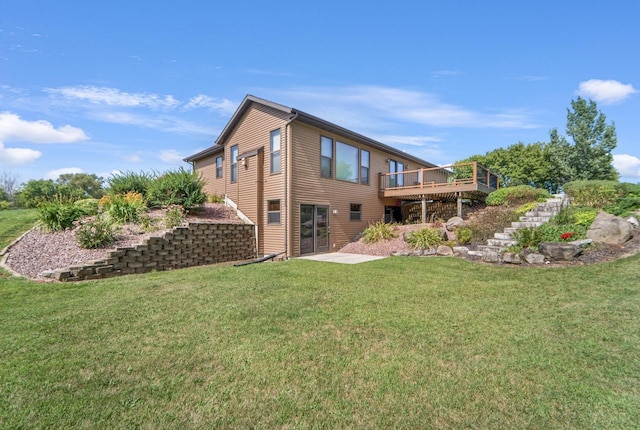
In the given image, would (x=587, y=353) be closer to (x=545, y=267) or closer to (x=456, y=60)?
(x=545, y=267)

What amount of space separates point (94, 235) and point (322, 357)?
7901mm

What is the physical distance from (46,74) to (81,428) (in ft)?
38.1

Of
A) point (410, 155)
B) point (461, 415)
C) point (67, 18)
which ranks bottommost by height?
point (461, 415)

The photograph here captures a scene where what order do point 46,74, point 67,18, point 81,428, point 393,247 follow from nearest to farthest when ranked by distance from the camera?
point 81,428
point 67,18
point 46,74
point 393,247

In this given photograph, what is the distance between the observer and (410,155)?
1714cm

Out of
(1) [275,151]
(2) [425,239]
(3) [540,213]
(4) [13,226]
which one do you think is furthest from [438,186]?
(4) [13,226]

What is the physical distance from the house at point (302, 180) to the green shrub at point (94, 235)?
4.94 m

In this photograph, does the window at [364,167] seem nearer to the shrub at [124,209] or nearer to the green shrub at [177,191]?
the green shrub at [177,191]

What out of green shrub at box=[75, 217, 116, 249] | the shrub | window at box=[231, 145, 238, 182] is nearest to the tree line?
window at box=[231, 145, 238, 182]

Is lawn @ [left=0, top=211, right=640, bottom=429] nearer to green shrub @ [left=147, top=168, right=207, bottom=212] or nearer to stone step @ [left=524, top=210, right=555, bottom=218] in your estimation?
green shrub @ [left=147, top=168, right=207, bottom=212]

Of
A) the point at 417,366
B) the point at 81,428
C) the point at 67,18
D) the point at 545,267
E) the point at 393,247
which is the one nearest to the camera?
the point at 81,428

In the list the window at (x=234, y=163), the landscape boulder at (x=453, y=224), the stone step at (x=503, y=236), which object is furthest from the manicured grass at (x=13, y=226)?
the stone step at (x=503, y=236)

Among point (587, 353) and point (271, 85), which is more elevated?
point (271, 85)

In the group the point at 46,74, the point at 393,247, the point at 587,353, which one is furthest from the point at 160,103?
the point at 587,353
